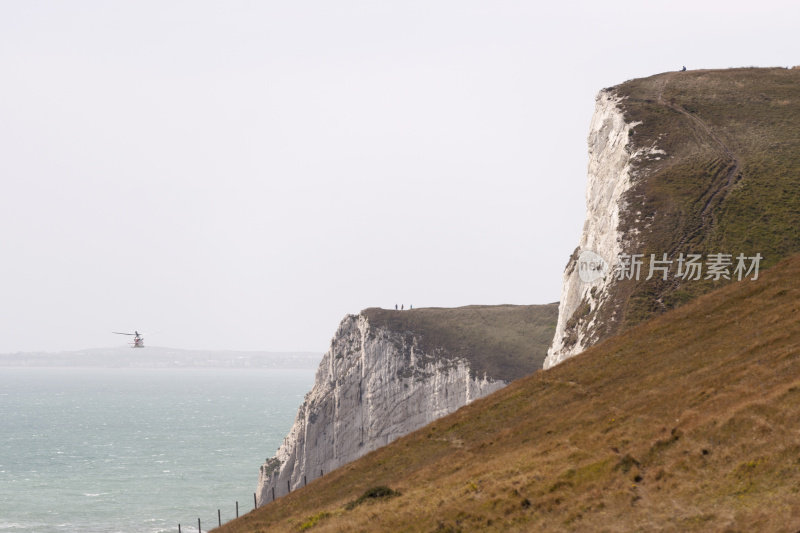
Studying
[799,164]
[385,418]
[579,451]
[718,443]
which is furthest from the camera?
[385,418]

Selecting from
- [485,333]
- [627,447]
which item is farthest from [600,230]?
[485,333]

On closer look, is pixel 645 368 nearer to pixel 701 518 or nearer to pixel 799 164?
pixel 701 518

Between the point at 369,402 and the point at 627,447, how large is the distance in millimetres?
98214

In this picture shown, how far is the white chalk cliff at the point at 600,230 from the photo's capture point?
72.2m

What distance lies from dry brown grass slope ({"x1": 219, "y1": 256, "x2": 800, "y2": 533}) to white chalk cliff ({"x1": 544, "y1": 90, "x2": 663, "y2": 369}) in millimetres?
16187

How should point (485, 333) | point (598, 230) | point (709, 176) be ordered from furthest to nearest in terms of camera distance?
point (485, 333) → point (598, 230) → point (709, 176)

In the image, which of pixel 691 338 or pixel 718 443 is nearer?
pixel 718 443

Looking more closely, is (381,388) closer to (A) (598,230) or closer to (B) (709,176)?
(A) (598,230)

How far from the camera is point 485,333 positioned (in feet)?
454

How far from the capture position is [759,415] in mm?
29141

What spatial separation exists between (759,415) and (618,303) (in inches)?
1521

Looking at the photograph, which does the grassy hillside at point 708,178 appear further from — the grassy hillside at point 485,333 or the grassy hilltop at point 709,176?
the grassy hillside at point 485,333

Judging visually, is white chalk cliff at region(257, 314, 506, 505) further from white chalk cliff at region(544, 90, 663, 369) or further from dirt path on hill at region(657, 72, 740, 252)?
dirt path on hill at region(657, 72, 740, 252)

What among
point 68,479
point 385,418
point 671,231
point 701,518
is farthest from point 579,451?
point 68,479
